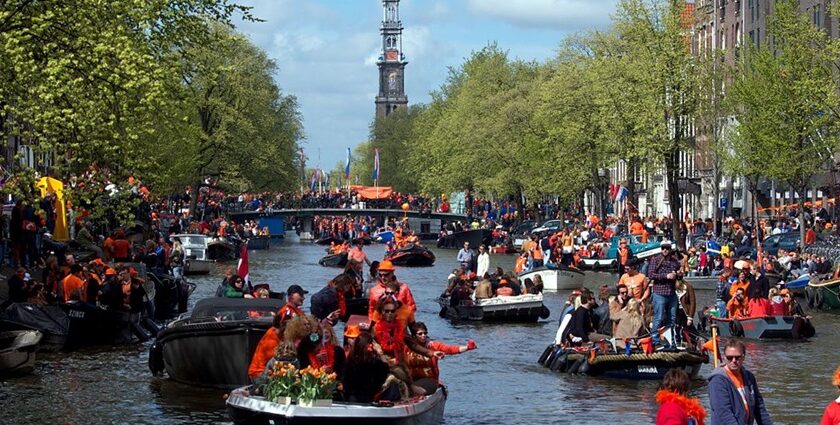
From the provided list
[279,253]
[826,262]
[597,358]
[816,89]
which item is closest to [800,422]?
[597,358]

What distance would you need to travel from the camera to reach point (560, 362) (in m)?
33.2

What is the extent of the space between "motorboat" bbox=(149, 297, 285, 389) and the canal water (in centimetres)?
33

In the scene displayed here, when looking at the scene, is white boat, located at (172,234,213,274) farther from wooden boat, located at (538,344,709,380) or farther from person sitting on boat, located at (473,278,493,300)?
wooden boat, located at (538,344,709,380)

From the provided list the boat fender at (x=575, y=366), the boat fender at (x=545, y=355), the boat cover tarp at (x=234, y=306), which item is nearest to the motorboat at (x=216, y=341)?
the boat cover tarp at (x=234, y=306)

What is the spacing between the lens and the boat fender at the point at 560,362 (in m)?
32.9

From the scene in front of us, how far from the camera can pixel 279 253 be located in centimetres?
10369

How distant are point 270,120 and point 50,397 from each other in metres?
79.7

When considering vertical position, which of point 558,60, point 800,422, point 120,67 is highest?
point 558,60

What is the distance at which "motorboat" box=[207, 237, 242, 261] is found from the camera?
273 feet

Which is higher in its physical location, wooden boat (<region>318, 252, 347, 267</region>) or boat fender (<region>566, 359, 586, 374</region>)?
wooden boat (<region>318, 252, 347, 267</region>)

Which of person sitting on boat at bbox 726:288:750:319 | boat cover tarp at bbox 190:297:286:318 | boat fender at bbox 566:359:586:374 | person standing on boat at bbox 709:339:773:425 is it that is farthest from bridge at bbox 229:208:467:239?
person standing on boat at bbox 709:339:773:425

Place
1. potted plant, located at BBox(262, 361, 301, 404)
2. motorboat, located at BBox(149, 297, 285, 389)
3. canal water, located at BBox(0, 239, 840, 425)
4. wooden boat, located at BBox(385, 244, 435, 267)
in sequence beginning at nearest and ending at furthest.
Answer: potted plant, located at BBox(262, 361, 301, 404)
canal water, located at BBox(0, 239, 840, 425)
motorboat, located at BBox(149, 297, 285, 389)
wooden boat, located at BBox(385, 244, 435, 267)

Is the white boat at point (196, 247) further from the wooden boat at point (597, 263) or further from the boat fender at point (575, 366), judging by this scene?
the boat fender at point (575, 366)

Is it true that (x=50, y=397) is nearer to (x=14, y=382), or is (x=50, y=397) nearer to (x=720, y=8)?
(x=14, y=382)
